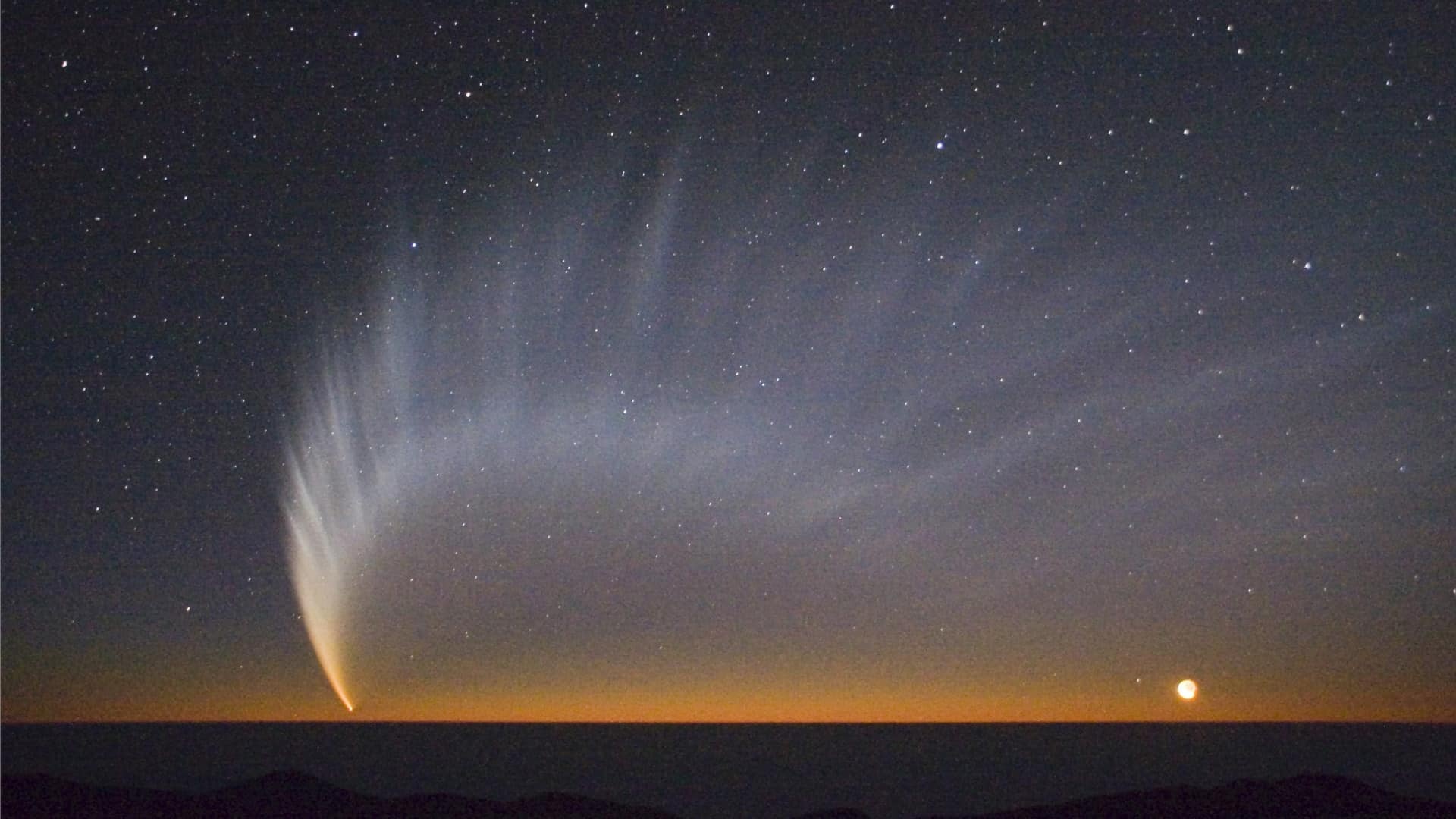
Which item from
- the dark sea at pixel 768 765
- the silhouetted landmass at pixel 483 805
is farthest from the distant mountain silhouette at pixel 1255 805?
the dark sea at pixel 768 765

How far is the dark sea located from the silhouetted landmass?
673 cm

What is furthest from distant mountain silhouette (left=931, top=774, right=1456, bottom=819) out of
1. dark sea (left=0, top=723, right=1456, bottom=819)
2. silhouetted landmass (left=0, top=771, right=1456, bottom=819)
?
dark sea (left=0, top=723, right=1456, bottom=819)

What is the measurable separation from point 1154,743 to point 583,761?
3593 cm

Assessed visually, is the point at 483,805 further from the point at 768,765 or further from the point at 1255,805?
Result: the point at 768,765

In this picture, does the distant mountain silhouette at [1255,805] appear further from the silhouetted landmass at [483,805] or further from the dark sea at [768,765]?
the dark sea at [768,765]

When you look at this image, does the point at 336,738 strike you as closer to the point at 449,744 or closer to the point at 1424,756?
the point at 449,744

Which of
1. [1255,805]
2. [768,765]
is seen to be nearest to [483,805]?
[1255,805]

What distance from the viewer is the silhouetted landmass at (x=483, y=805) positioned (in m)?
11.8

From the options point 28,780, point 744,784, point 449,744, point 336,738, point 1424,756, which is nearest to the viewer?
point 28,780

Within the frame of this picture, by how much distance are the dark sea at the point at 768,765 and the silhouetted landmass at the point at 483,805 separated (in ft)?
22.1

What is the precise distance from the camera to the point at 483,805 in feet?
41.3

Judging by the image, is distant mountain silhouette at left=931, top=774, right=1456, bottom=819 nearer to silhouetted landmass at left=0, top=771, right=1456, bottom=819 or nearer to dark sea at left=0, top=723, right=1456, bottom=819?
silhouetted landmass at left=0, top=771, right=1456, bottom=819

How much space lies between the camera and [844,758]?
4400cm

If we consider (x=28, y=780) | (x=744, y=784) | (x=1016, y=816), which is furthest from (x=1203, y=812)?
(x=744, y=784)
